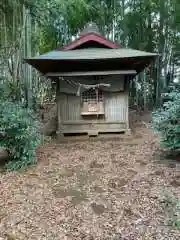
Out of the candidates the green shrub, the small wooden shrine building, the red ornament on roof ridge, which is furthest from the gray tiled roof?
the green shrub

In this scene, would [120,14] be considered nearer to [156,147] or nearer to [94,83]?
[94,83]

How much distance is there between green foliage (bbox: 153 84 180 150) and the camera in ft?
16.4

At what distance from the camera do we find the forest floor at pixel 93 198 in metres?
3.03

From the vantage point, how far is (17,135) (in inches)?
189

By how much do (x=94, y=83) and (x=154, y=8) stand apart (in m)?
5.81

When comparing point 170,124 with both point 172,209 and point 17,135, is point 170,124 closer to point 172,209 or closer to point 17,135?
point 172,209

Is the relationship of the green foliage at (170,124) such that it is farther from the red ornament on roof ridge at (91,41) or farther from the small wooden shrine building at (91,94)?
the red ornament on roof ridge at (91,41)

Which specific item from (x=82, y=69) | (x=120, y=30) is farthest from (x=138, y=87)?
(x=82, y=69)

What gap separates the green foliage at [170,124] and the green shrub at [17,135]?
7.00ft

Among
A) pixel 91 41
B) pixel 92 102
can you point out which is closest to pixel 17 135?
pixel 92 102

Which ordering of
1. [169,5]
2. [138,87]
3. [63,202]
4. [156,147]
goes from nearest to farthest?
1. [63,202]
2. [156,147]
3. [169,5]
4. [138,87]

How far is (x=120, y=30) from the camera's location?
12586 mm

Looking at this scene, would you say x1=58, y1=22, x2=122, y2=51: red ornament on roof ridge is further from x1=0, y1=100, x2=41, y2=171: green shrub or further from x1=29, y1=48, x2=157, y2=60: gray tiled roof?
x1=0, y1=100, x2=41, y2=171: green shrub

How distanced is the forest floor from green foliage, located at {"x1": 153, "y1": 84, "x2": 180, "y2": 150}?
351 millimetres
